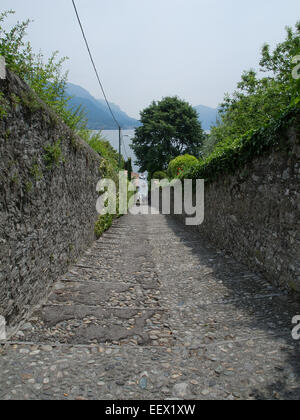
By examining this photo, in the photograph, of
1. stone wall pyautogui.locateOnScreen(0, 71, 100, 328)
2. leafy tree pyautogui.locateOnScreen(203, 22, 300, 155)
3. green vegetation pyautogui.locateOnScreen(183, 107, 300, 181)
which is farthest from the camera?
leafy tree pyautogui.locateOnScreen(203, 22, 300, 155)

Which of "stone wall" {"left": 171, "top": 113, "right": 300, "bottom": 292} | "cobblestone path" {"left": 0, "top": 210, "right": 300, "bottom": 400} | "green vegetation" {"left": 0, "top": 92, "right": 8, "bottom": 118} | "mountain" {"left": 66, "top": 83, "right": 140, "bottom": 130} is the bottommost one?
"cobblestone path" {"left": 0, "top": 210, "right": 300, "bottom": 400}

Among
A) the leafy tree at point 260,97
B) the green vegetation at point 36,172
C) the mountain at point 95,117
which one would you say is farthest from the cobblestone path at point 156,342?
the leafy tree at point 260,97

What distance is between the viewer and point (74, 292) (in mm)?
3186

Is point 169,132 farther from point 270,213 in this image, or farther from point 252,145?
point 270,213

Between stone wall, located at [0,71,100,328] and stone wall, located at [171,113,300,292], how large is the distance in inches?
116

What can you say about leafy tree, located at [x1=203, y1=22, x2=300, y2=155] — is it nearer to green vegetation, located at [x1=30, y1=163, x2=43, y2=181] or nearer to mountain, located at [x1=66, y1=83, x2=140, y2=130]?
mountain, located at [x1=66, y1=83, x2=140, y2=130]

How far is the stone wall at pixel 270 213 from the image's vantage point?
284cm

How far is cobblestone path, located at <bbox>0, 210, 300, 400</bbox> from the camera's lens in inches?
63.0

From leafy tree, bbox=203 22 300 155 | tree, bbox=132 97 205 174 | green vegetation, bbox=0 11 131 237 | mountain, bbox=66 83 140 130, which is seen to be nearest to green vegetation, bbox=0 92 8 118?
green vegetation, bbox=0 11 131 237

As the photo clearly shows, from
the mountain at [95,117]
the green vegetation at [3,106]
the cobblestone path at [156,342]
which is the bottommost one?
the cobblestone path at [156,342]

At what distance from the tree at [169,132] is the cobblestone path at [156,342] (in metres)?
28.5

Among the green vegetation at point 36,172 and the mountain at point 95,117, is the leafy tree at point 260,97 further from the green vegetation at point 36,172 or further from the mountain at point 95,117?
the green vegetation at point 36,172

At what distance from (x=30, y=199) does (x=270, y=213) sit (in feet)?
9.95
